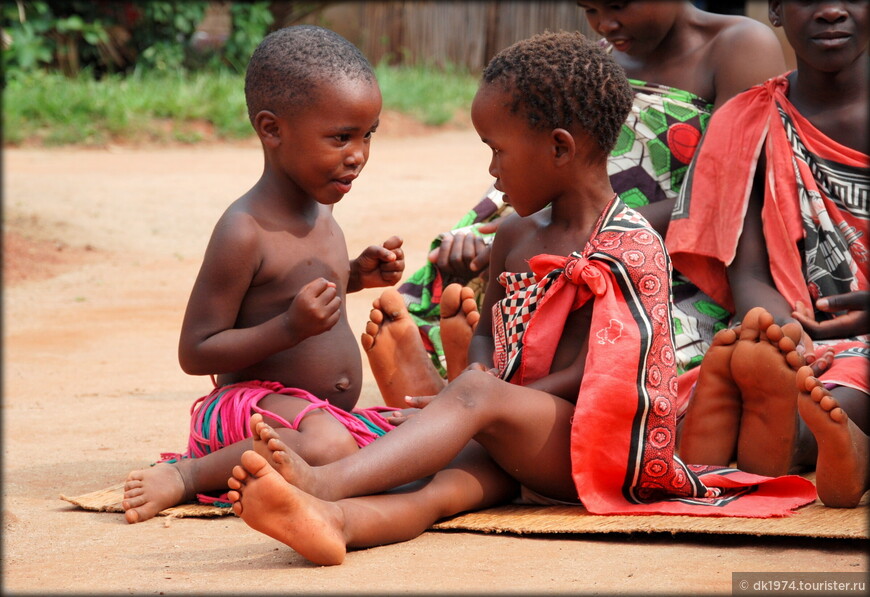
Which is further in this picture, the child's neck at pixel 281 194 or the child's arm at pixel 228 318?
the child's neck at pixel 281 194

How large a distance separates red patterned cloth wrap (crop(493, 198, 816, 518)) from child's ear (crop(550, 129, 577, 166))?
17cm

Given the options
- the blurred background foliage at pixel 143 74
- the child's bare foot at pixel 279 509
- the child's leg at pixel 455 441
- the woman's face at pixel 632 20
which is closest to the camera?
the child's bare foot at pixel 279 509

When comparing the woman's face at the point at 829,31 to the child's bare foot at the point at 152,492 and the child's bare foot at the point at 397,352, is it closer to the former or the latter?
the child's bare foot at the point at 397,352

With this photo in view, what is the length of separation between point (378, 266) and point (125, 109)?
747 cm

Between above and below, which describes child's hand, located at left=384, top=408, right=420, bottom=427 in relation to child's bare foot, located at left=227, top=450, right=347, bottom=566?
below

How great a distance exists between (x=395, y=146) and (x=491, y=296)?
307 inches

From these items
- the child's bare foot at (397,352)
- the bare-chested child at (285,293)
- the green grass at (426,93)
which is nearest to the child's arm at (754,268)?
the child's bare foot at (397,352)

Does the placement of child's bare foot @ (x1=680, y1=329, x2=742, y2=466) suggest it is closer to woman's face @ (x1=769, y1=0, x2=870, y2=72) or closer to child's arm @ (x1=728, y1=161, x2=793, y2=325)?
child's arm @ (x1=728, y1=161, x2=793, y2=325)

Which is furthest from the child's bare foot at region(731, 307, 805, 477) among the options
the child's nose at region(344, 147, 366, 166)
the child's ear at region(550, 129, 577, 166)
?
the child's nose at region(344, 147, 366, 166)

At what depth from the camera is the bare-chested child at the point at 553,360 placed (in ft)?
8.21

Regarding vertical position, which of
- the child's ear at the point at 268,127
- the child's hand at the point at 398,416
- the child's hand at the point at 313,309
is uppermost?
the child's ear at the point at 268,127

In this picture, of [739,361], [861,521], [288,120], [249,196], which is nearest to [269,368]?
[249,196]

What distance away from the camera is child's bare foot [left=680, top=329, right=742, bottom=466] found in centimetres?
288

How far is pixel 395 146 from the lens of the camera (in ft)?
35.1
